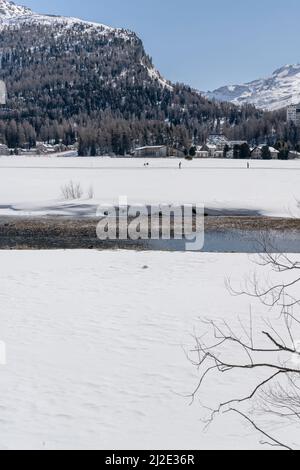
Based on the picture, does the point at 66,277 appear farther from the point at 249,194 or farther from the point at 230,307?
the point at 249,194

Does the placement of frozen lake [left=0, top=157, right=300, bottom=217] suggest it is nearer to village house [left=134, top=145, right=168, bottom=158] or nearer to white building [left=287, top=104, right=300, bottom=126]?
village house [left=134, top=145, right=168, bottom=158]

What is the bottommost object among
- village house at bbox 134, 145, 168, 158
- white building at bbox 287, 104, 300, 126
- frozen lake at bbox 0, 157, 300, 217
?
frozen lake at bbox 0, 157, 300, 217

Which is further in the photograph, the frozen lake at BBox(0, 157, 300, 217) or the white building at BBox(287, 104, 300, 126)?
the white building at BBox(287, 104, 300, 126)

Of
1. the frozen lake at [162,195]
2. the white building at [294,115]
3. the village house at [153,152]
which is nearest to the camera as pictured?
the frozen lake at [162,195]

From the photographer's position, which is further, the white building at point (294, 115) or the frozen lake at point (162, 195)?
the white building at point (294, 115)

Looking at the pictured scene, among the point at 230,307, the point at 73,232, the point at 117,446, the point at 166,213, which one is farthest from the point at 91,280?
the point at 166,213

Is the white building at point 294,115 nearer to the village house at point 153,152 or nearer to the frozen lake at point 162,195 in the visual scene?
the village house at point 153,152

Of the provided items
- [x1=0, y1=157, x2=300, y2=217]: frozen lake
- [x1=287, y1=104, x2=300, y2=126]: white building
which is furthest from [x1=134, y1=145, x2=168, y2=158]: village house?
[x1=287, y1=104, x2=300, y2=126]: white building

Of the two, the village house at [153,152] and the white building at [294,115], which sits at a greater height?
the white building at [294,115]

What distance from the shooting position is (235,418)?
6.13 metres

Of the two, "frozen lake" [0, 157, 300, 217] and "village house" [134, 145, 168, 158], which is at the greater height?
"village house" [134, 145, 168, 158]

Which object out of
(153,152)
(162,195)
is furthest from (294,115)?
(162,195)

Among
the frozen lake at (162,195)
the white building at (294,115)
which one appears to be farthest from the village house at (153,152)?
the white building at (294,115)

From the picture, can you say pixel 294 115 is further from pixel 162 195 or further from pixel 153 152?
pixel 162 195
